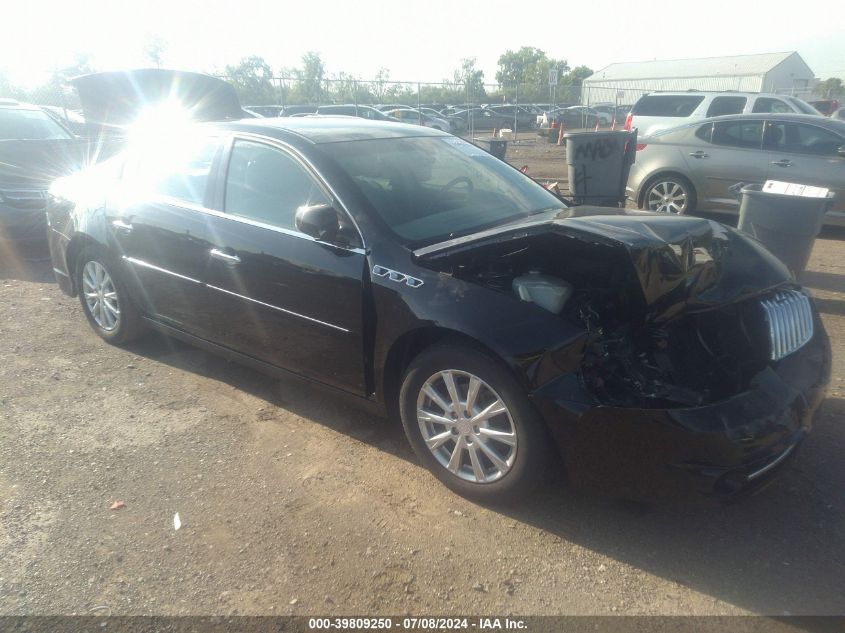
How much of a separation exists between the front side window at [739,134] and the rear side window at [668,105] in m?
4.73

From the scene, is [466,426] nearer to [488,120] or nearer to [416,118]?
[416,118]

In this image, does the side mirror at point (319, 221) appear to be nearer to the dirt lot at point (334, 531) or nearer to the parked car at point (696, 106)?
the dirt lot at point (334, 531)

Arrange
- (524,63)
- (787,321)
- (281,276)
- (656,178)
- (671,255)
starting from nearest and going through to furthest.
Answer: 1. (671,255)
2. (787,321)
3. (281,276)
4. (656,178)
5. (524,63)

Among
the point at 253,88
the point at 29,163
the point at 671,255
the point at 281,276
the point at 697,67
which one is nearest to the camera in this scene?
the point at 671,255

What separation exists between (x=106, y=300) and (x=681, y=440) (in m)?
4.26

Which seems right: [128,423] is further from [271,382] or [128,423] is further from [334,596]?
[334,596]

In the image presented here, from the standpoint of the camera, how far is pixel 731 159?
8.46 meters

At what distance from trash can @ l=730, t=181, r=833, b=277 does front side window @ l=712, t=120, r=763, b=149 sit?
355 cm

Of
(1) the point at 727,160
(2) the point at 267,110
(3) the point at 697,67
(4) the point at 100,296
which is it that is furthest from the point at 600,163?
(3) the point at 697,67

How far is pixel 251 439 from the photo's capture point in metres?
3.71

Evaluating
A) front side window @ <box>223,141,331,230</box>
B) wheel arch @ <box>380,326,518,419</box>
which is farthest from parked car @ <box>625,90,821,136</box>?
wheel arch @ <box>380,326,518,419</box>

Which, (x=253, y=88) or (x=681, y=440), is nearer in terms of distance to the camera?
(x=681, y=440)

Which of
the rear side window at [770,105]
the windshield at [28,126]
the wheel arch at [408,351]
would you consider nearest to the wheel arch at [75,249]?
the wheel arch at [408,351]

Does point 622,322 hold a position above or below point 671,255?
below
